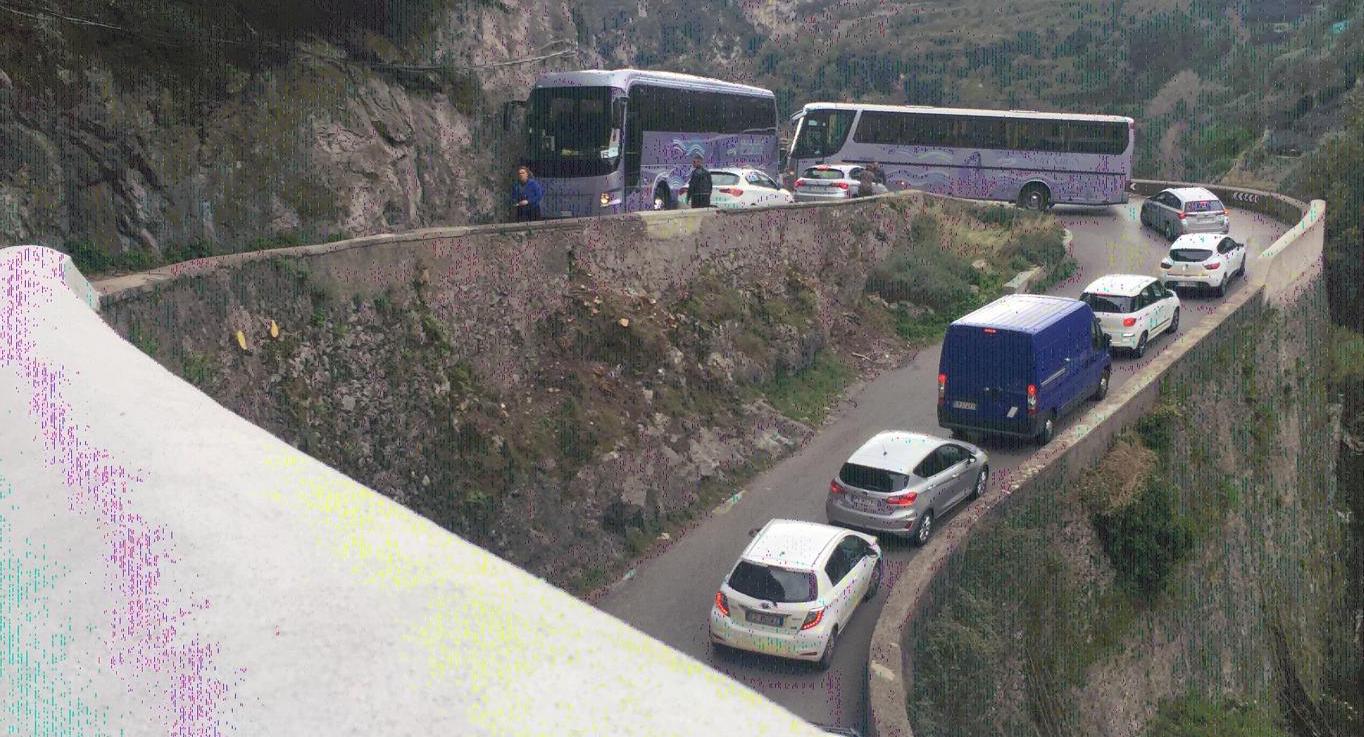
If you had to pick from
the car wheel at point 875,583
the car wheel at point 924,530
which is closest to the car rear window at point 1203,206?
the car wheel at point 924,530

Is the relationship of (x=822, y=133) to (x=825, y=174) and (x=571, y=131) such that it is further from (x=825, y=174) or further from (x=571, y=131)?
(x=571, y=131)

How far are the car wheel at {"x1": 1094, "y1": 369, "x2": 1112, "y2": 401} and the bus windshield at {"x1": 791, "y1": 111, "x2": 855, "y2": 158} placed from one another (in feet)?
68.8

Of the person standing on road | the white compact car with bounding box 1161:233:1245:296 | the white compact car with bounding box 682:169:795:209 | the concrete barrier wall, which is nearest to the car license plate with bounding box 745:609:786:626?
the concrete barrier wall

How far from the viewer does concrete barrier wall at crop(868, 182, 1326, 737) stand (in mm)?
11006

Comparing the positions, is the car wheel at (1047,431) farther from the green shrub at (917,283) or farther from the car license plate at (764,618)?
the green shrub at (917,283)

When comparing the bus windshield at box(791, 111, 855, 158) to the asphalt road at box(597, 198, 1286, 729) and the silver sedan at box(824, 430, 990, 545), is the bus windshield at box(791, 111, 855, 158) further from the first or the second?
the silver sedan at box(824, 430, 990, 545)

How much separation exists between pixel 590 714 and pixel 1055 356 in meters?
16.1

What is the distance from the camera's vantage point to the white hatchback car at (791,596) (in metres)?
12.5

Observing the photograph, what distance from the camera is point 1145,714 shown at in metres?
15.9

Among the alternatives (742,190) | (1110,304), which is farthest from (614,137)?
(1110,304)

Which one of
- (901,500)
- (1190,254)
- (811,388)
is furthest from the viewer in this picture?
(1190,254)

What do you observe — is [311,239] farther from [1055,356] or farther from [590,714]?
[590,714]

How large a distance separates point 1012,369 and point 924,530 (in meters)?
3.26

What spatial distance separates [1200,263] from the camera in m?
27.3
